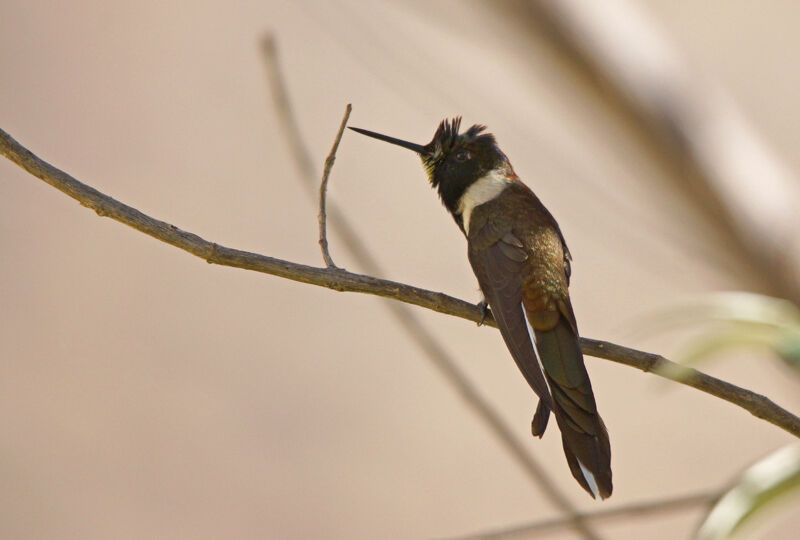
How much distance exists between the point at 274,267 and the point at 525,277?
1.06 meters

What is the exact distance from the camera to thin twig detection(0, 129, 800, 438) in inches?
73.9

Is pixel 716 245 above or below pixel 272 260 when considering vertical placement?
below

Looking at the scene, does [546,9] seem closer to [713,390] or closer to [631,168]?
[631,168]

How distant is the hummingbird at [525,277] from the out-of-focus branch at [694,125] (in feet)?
3.57

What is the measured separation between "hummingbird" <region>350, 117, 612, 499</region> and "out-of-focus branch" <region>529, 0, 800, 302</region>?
1087 millimetres

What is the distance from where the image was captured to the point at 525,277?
284 centimetres

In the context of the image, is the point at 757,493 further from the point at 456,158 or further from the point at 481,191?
the point at 456,158

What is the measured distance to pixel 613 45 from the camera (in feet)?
4.45

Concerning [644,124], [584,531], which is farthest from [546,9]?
[584,531]

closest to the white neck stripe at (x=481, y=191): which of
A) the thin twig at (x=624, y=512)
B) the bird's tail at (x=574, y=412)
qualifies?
the bird's tail at (x=574, y=412)

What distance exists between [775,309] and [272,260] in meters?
1.19

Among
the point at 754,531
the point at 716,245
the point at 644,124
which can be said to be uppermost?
the point at 644,124

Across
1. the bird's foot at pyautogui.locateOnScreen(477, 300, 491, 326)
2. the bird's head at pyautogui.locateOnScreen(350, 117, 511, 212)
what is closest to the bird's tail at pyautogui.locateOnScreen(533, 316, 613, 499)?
the bird's foot at pyautogui.locateOnScreen(477, 300, 491, 326)

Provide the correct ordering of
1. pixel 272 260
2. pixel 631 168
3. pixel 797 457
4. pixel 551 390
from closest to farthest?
pixel 797 457 → pixel 631 168 → pixel 272 260 → pixel 551 390
